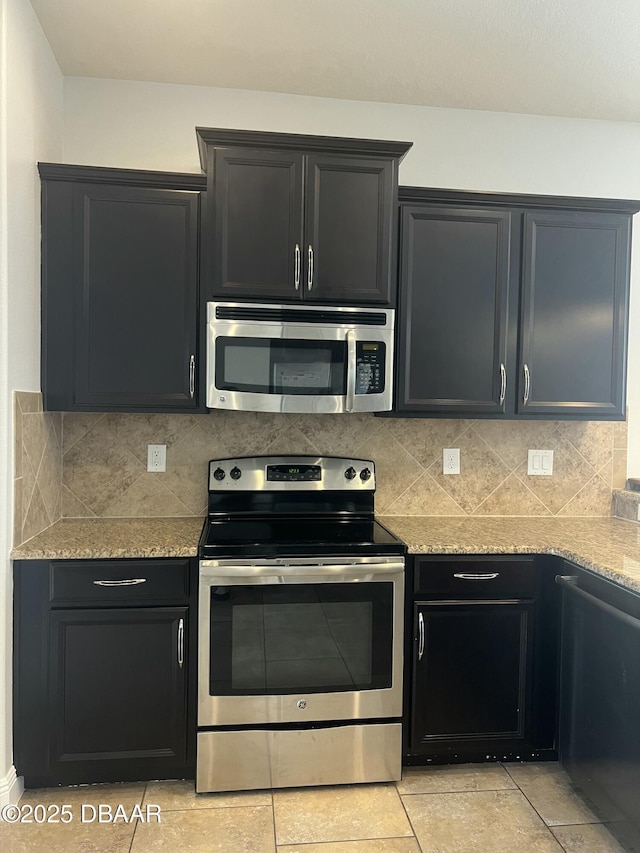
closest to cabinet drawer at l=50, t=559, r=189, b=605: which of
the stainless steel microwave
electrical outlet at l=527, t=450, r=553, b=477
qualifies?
the stainless steel microwave

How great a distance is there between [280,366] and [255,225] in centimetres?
55

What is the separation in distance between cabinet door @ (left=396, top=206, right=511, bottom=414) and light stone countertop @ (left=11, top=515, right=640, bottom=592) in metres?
0.52

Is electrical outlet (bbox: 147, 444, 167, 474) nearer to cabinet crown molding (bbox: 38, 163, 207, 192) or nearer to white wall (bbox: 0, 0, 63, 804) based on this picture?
white wall (bbox: 0, 0, 63, 804)

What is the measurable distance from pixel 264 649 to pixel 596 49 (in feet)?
8.54

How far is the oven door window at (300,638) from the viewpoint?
7.06ft

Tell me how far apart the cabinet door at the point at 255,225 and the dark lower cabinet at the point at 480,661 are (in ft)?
4.02

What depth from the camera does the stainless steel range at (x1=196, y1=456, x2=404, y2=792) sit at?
2.14m

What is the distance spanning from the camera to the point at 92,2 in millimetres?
2109

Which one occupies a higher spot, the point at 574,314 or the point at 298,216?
the point at 298,216

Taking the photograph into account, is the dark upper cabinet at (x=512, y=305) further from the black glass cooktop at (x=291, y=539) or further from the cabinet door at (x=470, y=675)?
the cabinet door at (x=470, y=675)

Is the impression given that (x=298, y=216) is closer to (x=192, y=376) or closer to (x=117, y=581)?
(x=192, y=376)

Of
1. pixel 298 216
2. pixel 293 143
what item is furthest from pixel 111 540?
pixel 293 143

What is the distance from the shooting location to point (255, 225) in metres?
2.31

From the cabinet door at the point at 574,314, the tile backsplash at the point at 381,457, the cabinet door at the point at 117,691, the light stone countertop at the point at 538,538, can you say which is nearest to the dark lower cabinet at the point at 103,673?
the cabinet door at the point at 117,691
